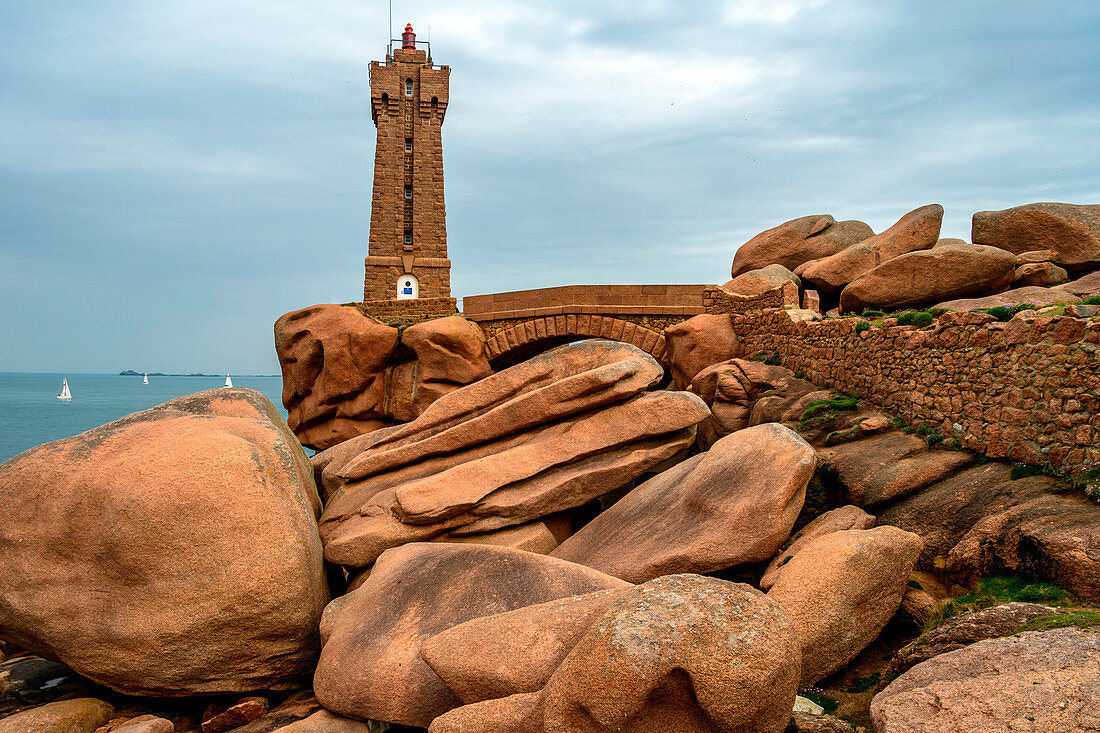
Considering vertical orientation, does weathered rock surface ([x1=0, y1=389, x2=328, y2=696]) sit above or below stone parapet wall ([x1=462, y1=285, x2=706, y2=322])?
below

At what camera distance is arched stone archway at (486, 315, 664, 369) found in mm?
21641

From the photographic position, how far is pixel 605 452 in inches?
437

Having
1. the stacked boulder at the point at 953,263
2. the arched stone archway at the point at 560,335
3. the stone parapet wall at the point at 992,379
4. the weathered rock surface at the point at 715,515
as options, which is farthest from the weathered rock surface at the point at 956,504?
the arched stone archway at the point at 560,335

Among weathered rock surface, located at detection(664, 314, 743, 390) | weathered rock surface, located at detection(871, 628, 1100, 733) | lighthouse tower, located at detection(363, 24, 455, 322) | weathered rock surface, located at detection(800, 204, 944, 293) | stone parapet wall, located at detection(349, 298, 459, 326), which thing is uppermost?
lighthouse tower, located at detection(363, 24, 455, 322)

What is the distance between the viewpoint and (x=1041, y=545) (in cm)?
670

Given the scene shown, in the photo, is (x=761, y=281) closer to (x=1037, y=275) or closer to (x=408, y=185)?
(x=1037, y=275)

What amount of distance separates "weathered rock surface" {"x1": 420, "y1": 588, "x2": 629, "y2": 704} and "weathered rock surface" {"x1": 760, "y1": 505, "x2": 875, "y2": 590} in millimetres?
2727

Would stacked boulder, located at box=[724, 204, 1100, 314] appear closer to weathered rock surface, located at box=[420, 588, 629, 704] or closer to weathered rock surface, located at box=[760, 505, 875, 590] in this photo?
weathered rock surface, located at box=[760, 505, 875, 590]

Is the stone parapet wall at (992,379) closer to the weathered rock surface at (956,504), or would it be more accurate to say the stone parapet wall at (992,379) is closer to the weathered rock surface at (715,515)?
the weathered rock surface at (956,504)

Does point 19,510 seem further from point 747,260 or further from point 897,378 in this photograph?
point 747,260

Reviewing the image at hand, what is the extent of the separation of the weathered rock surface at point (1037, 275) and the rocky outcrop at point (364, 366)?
15.8m

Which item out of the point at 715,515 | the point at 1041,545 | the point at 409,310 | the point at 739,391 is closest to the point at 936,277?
the point at 739,391

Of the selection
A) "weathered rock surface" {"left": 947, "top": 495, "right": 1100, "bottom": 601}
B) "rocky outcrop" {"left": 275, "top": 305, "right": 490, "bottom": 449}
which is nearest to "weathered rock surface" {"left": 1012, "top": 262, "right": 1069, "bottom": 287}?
"weathered rock surface" {"left": 947, "top": 495, "right": 1100, "bottom": 601}

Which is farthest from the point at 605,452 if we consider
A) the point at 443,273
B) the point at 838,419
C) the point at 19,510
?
the point at 443,273
